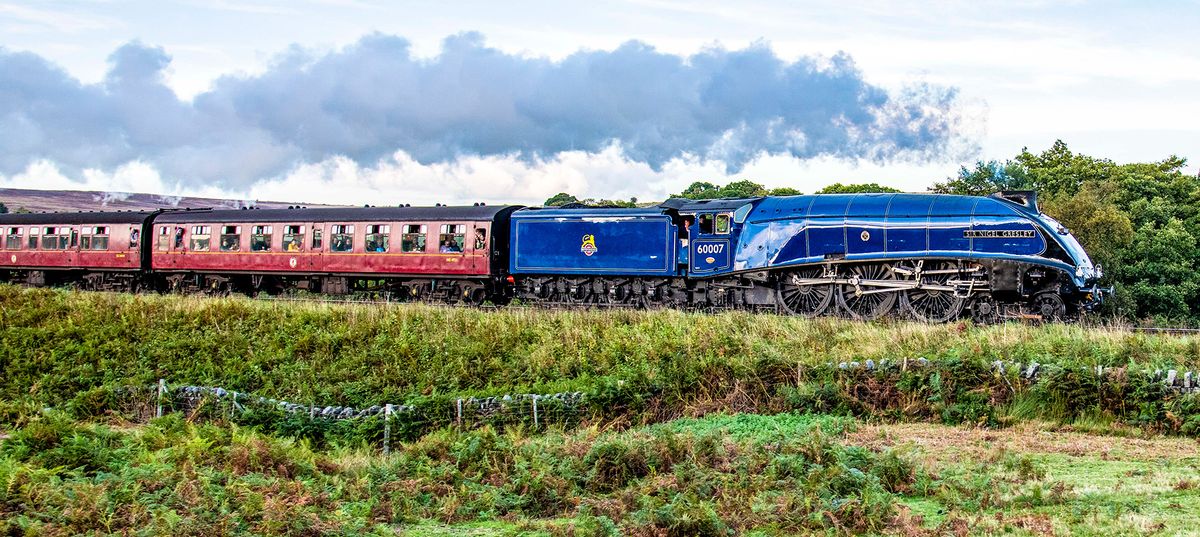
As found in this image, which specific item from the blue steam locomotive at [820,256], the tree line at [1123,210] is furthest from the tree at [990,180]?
the blue steam locomotive at [820,256]

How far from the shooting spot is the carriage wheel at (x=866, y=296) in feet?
81.0

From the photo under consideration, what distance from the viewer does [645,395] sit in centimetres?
1733

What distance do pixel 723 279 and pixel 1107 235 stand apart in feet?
74.7

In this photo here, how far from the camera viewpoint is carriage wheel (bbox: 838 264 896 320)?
2469 cm

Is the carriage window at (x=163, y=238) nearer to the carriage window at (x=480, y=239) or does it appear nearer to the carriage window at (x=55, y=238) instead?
the carriage window at (x=55, y=238)

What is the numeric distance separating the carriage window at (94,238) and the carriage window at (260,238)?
25.9 ft

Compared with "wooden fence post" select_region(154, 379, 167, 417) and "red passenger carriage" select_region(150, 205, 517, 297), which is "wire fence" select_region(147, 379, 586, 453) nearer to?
"wooden fence post" select_region(154, 379, 167, 417)

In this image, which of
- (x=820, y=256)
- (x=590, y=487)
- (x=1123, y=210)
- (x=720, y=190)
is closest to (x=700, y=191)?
(x=720, y=190)

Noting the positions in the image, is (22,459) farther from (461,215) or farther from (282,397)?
(461,215)

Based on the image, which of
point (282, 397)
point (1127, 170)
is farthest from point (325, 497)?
point (1127, 170)

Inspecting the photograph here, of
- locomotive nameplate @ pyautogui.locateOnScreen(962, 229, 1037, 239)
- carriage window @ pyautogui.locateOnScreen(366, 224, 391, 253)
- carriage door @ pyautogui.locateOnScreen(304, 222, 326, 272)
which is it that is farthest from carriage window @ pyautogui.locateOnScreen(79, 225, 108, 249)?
locomotive nameplate @ pyautogui.locateOnScreen(962, 229, 1037, 239)

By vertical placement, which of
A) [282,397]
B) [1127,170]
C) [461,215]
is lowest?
[282,397]

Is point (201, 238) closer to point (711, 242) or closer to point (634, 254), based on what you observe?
point (634, 254)

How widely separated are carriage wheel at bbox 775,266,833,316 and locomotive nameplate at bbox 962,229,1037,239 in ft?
11.7
